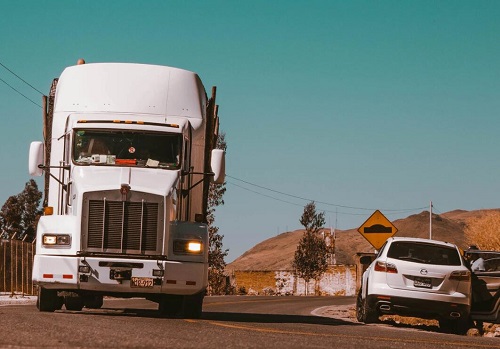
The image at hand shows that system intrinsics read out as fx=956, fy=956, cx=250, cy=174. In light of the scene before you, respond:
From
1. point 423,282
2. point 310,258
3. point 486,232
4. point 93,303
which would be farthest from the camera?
point 310,258

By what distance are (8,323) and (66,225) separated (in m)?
3.49

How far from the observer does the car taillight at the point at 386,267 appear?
59.6ft

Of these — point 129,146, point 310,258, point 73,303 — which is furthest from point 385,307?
point 310,258

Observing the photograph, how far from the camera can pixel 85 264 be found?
15.9m

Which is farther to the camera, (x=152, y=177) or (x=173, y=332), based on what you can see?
(x=152, y=177)

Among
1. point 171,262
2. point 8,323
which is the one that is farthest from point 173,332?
point 171,262

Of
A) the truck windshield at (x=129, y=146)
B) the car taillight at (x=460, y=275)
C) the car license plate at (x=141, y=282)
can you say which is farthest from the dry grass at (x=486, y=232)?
the car license plate at (x=141, y=282)

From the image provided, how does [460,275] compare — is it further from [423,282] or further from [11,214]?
[11,214]

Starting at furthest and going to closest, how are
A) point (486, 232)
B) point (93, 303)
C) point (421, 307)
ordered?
1. point (486, 232)
2. point (93, 303)
3. point (421, 307)

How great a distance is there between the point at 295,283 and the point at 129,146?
63.5m

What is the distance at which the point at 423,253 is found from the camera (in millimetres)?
18516

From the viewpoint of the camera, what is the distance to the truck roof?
56.9ft

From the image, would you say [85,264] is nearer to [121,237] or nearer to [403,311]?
[121,237]

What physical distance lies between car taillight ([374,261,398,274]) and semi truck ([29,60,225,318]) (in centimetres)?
357
